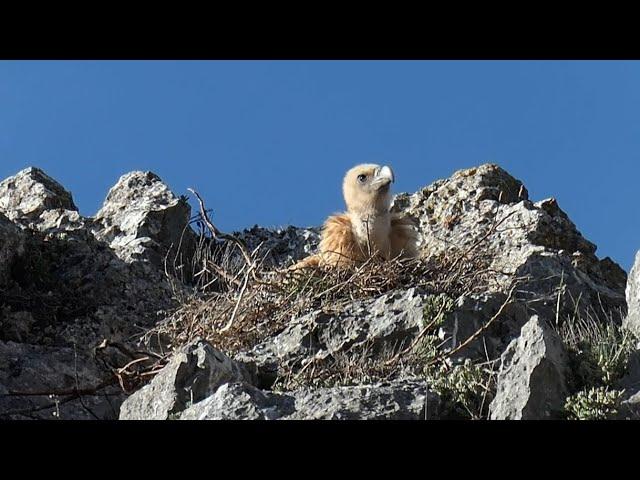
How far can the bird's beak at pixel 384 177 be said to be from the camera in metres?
13.9

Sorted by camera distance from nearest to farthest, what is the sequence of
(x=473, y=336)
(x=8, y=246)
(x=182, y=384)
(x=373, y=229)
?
(x=182, y=384), (x=473, y=336), (x=8, y=246), (x=373, y=229)

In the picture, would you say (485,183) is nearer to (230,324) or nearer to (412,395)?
(230,324)

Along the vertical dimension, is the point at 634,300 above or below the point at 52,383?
above

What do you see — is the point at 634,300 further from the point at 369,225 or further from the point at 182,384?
the point at 182,384

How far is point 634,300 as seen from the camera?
36.1ft

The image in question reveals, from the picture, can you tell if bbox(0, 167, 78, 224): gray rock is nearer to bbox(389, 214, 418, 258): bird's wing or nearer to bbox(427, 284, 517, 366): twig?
bbox(389, 214, 418, 258): bird's wing

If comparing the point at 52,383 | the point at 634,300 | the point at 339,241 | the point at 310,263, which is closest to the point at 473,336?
the point at 634,300

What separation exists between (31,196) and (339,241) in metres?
4.64

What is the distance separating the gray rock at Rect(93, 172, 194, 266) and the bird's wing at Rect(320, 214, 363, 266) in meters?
1.89

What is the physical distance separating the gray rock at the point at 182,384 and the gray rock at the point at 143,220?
222 inches

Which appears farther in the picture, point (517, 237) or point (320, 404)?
point (517, 237)

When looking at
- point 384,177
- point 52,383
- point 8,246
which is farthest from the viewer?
point 384,177

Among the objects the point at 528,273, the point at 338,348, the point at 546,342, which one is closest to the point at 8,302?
the point at 338,348
